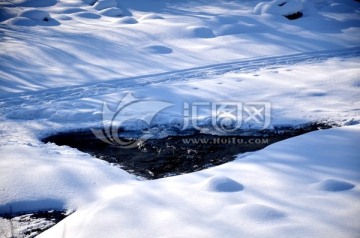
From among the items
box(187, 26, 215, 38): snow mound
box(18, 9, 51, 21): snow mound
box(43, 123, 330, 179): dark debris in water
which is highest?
box(18, 9, 51, 21): snow mound

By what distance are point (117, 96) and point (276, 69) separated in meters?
3.49

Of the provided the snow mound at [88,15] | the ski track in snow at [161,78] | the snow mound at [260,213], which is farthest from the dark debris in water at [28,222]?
the snow mound at [88,15]

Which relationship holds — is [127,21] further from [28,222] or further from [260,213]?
[260,213]

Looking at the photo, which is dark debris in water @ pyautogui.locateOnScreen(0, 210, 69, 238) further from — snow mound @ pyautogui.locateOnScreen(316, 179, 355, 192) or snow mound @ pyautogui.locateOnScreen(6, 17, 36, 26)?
snow mound @ pyautogui.locateOnScreen(6, 17, 36, 26)

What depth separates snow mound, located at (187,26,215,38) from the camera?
982 centimetres

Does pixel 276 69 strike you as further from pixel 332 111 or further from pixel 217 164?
pixel 217 164

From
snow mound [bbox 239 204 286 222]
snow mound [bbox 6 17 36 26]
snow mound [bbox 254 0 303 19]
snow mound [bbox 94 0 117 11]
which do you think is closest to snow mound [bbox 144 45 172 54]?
snow mound [bbox 254 0 303 19]

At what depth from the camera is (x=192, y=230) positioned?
102 inches

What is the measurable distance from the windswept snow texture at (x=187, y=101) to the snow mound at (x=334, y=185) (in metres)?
0.01

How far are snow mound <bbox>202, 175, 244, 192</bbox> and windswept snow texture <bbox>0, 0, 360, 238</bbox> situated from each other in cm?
1

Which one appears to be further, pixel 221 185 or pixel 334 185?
pixel 221 185

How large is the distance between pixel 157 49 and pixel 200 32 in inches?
68.9

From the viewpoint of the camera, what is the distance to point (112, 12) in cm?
1254

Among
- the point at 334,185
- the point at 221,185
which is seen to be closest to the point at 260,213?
the point at 221,185
